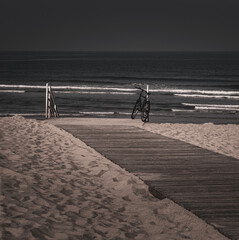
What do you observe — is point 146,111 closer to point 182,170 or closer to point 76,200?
point 182,170

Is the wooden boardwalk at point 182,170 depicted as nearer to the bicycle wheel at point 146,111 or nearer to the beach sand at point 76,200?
the beach sand at point 76,200

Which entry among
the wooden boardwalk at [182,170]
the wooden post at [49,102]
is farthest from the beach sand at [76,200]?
the wooden post at [49,102]

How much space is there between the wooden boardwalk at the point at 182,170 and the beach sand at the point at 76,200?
16 centimetres

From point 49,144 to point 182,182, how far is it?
4.43 metres

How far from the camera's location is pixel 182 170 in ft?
23.9

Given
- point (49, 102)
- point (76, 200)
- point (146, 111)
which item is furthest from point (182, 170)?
point (49, 102)

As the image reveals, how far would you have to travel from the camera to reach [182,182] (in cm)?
655

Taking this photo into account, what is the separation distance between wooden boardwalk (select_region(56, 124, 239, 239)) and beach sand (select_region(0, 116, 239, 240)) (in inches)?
6.5

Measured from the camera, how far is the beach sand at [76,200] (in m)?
4.89

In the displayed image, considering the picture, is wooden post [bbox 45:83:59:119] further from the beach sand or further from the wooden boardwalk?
the beach sand

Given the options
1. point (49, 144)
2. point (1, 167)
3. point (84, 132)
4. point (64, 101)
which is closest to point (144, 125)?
point (84, 132)

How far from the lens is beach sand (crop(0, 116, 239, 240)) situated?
16.0ft

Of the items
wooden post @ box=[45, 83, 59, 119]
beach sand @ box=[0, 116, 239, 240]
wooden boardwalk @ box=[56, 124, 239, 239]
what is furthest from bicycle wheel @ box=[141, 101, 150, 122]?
beach sand @ box=[0, 116, 239, 240]

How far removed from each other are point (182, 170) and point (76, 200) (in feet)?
6.34
